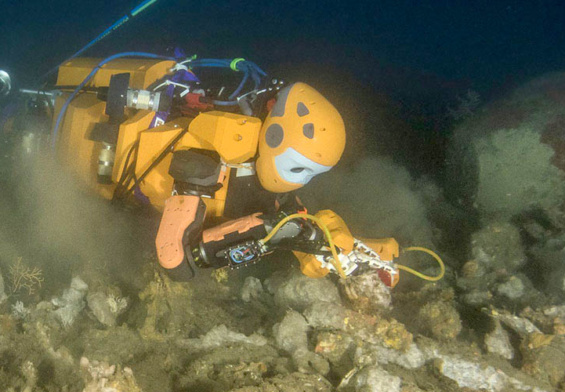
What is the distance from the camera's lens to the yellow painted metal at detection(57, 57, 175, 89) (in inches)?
125

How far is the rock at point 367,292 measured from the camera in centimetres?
320

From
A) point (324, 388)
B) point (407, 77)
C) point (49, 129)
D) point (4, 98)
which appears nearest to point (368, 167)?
point (407, 77)

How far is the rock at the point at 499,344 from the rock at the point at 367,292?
0.97m

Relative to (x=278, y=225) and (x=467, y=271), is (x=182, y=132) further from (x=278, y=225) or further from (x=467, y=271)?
(x=467, y=271)

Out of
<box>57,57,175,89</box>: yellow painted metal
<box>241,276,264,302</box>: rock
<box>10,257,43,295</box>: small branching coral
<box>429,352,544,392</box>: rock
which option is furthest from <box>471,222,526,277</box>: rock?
<box>10,257,43,295</box>: small branching coral

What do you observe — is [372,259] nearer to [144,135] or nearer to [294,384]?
[294,384]

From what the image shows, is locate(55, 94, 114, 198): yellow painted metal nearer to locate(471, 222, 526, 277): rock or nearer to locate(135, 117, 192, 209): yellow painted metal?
locate(135, 117, 192, 209): yellow painted metal

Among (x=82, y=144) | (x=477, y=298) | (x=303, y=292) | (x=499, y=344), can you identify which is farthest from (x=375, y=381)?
(x=82, y=144)

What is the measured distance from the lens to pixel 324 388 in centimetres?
235

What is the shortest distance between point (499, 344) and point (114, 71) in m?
4.60

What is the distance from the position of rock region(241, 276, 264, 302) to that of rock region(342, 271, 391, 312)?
1.02 m

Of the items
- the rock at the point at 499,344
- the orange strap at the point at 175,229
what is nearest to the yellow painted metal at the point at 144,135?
the orange strap at the point at 175,229

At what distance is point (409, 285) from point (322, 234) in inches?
68.7

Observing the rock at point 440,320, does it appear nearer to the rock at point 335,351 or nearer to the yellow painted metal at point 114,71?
the rock at point 335,351
